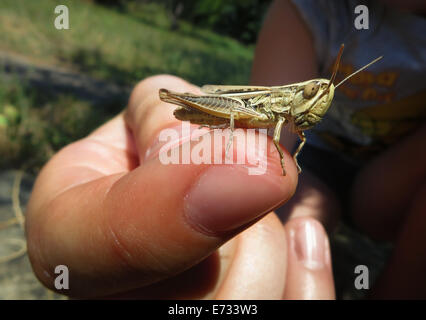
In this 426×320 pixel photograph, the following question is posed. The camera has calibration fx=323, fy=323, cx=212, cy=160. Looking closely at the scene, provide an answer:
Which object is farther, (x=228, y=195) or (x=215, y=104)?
(x=215, y=104)

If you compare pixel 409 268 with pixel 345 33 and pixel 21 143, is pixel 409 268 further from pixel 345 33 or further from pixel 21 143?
pixel 21 143

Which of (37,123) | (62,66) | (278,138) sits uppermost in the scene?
(278,138)

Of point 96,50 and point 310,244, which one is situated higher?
point 96,50

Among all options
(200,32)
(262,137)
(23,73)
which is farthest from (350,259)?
(200,32)

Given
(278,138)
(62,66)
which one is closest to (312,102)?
(278,138)

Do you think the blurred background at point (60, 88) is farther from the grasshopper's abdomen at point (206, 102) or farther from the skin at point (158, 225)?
the grasshopper's abdomen at point (206, 102)

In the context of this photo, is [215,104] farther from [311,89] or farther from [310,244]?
[310,244]
